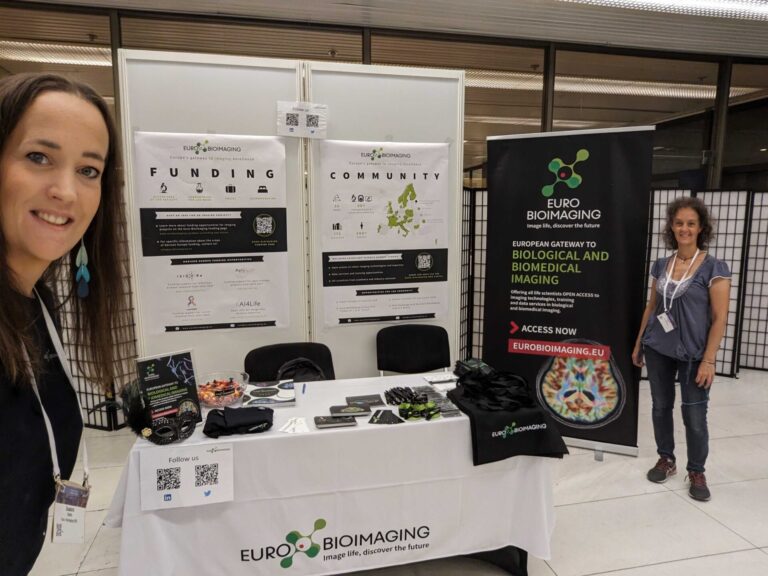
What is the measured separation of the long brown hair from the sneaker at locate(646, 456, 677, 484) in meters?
3.20

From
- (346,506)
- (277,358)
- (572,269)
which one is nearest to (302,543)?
(346,506)

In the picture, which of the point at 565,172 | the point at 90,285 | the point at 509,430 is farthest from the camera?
the point at 565,172

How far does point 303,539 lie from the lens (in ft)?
6.06

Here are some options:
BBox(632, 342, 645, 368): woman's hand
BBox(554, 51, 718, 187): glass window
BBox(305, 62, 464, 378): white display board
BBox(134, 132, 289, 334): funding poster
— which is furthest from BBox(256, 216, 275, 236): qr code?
BBox(554, 51, 718, 187): glass window

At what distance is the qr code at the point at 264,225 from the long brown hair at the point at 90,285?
6.81ft

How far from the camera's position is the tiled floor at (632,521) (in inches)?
86.9

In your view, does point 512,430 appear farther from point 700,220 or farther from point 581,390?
point 700,220

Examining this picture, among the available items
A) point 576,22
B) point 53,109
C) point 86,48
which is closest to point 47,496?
point 53,109

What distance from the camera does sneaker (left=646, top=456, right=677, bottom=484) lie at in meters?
2.95

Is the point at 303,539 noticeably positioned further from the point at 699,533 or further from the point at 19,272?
the point at 699,533

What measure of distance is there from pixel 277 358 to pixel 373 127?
1732 mm

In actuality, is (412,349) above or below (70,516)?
below

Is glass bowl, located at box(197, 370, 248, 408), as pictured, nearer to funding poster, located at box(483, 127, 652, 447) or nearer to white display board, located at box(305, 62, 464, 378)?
white display board, located at box(305, 62, 464, 378)

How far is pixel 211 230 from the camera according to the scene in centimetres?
303
